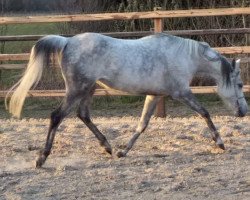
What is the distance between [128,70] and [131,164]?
97cm

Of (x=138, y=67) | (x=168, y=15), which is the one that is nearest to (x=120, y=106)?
(x=168, y=15)

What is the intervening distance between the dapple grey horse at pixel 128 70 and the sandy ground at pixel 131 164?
0.87 ft

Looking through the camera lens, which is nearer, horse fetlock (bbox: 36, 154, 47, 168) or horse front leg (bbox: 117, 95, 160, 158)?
horse fetlock (bbox: 36, 154, 47, 168)

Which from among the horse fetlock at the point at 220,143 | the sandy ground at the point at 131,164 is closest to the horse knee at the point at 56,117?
the sandy ground at the point at 131,164

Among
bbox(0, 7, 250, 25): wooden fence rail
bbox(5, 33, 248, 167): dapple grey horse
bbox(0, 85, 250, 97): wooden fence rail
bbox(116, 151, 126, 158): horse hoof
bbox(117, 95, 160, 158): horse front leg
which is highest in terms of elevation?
bbox(5, 33, 248, 167): dapple grey horse

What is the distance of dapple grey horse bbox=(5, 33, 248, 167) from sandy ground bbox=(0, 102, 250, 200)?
10.4 inches

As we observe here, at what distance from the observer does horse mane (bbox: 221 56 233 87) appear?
7.06 m

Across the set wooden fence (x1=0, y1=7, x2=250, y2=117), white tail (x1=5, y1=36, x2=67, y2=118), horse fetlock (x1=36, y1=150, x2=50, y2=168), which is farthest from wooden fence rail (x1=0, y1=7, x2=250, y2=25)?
horse fetlock (x1=36, y1=150, x2=50, y2=168)

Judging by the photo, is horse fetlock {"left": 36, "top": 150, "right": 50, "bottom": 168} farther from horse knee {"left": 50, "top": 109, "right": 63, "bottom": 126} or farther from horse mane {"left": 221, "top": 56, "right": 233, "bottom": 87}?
horse mane {"left": 221, "top": 56, "right": 233, "bottom": 87}

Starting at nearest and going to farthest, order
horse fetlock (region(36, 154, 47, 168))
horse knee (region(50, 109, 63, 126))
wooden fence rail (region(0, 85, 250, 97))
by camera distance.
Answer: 1. horse fetlock (region(36, 154, 47, 168))
2. horse knee (region(50, 109, 63, 126))
3. wooden fence rail (region(0, 85, 250, 97))

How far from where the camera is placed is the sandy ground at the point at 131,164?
530 centimetres

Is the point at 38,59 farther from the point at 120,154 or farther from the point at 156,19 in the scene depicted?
the point at 156,19

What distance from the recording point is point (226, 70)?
23.2 ft

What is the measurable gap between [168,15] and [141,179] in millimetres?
4262
